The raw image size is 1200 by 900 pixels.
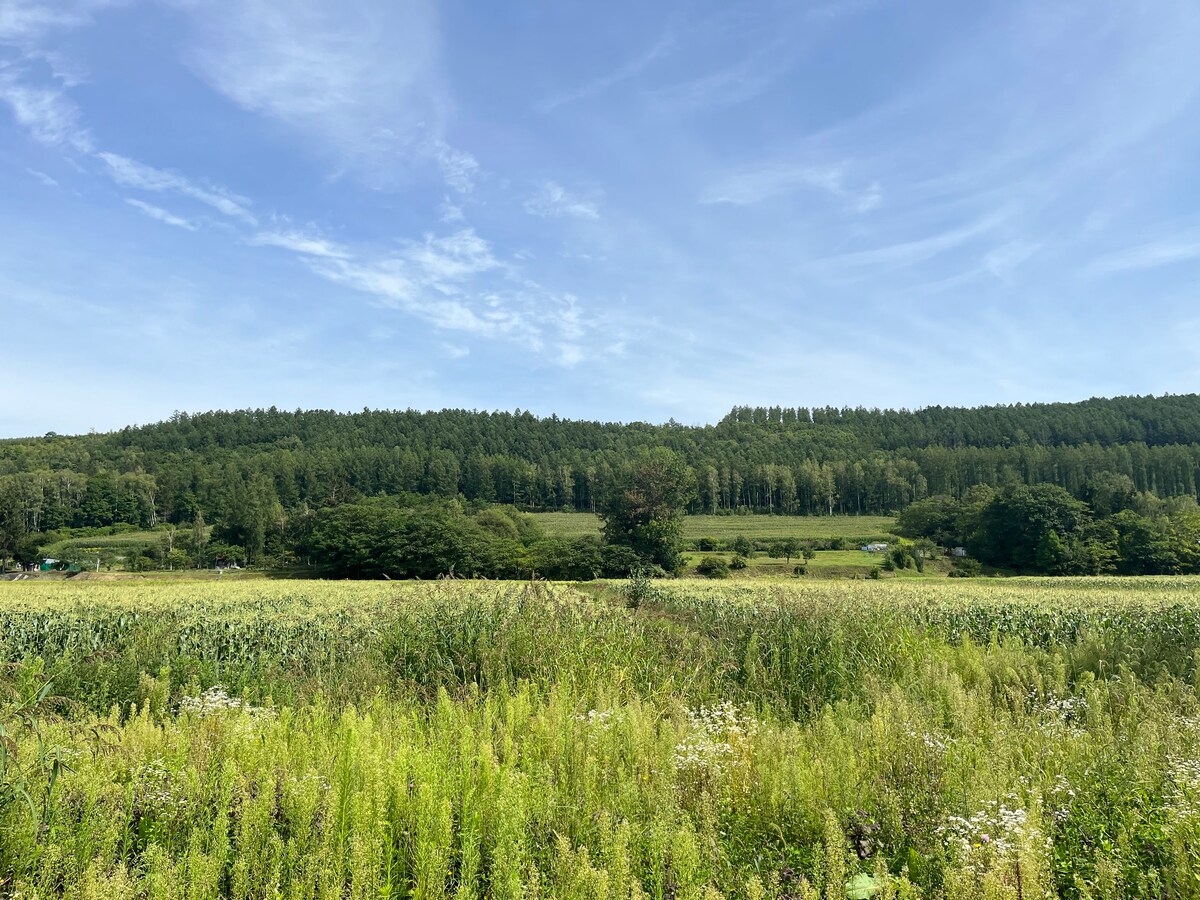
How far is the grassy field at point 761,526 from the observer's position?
3634 inches

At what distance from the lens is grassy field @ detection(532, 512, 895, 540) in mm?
92312

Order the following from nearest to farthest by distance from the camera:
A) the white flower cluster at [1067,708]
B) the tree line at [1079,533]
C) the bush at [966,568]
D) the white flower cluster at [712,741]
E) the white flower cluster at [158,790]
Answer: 1. the white flower cluster at [158,790]
2. the white flower cluster at [712,741]
3. the white flower cluster at [1067,708]
4. the bush at [966,568]
5. the tree line at [1079,533]

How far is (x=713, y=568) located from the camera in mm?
61281

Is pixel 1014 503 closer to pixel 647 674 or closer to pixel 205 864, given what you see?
pixel 647 674

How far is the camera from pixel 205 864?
8.61 ft

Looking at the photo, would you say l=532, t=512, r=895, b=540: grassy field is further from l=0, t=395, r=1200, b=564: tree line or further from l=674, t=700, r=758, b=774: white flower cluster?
l=674, t=700, r=758, b=774: white flower cluster

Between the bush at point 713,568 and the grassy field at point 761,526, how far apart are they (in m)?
20.2

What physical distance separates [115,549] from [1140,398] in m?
197

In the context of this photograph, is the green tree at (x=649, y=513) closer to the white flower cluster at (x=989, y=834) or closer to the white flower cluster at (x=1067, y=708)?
the white flower cluster at (x=1067, y=708)

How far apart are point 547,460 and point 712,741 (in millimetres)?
138293

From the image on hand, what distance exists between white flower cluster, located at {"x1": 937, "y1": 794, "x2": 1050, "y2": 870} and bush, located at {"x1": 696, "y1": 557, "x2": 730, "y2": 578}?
5583 cm

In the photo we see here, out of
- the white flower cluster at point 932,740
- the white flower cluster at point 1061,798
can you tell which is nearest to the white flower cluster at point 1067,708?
the white flower cluster at point 932,740

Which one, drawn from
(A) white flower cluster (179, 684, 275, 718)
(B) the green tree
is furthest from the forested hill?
(A) white flower cluster (179, 684, 275, 718)

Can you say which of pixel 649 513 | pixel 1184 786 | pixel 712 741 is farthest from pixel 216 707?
Result: pixel 649 513
